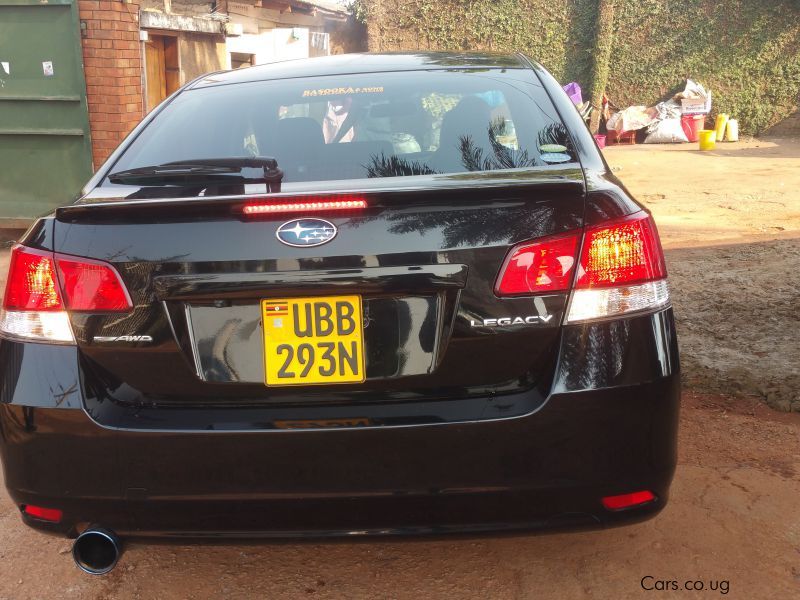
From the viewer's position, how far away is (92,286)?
209 centimetres

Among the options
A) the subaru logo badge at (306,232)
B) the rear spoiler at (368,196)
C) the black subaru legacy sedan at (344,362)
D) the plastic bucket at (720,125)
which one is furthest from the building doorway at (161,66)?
the plastic bucket at (720,125)

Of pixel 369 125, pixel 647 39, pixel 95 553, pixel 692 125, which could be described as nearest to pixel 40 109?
pixel 369 125

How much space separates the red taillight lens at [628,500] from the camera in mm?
2111

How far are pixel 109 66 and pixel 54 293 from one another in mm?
6921

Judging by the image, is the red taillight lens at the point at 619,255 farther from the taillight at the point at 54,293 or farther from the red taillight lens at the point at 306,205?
the taillight at the point at 54,293

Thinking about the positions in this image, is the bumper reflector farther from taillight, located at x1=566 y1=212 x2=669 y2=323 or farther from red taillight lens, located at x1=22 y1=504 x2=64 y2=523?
taillight, located at x1=566 y1=212 x2=669 y2=323

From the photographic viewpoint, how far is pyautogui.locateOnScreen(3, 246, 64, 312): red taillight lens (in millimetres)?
2133

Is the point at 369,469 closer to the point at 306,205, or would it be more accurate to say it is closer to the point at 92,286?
the point at 306,205

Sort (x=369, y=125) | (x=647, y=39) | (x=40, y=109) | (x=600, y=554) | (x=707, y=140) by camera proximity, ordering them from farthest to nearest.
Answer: (x=647, y=39) → (x=707, y=140) → (x=40, y=109) → (x=369, y=125) → (x=600, y=554)

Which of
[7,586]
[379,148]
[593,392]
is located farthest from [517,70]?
[7,586]

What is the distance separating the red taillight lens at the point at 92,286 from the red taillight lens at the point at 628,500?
128cm

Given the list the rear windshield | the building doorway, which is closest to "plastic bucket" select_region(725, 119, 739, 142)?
the building doorway

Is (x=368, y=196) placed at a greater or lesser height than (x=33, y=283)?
greater

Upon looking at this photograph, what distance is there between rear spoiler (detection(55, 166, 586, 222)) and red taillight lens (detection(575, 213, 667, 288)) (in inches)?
5.1
